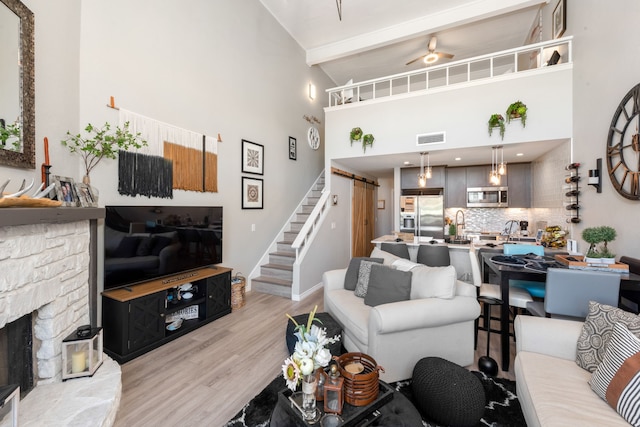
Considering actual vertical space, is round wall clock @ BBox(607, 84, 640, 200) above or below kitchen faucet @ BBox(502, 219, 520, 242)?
above

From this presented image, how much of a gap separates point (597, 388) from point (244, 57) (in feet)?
17.9

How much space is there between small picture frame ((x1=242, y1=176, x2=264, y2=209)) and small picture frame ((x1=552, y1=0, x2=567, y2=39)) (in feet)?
16.8

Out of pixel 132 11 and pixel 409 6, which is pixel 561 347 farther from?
pixel 409 6

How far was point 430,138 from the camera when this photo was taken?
453 centimetres

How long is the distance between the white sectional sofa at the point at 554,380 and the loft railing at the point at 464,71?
12.5 feet

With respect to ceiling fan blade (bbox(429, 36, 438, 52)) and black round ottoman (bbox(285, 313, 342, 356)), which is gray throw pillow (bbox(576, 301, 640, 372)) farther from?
ceiling fan blade (bbox(429, 36, 438, 52))

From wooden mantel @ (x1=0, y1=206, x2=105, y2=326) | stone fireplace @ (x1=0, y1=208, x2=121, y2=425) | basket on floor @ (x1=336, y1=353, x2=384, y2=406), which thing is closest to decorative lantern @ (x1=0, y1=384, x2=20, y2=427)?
stone fireplace @ (x1=0, y1=208, x2=121, y2=425)

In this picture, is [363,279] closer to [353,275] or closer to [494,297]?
[353,275]

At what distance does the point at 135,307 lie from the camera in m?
2.51

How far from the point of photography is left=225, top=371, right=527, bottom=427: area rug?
1.79 metres

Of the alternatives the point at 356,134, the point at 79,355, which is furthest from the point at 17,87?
the point at 356,134

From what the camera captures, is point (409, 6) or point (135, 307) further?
point (409, 6)

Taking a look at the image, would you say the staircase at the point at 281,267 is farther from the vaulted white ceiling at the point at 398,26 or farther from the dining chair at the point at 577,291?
the vaulted white ceiling at the point at 398,26

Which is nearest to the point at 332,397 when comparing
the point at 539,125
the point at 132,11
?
the point at 132,11
